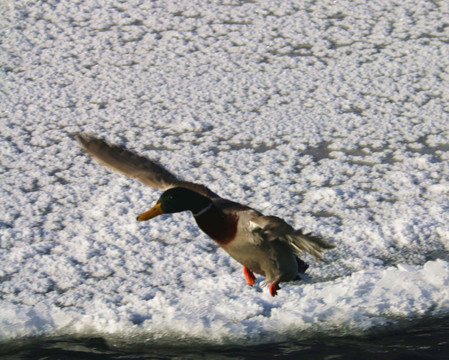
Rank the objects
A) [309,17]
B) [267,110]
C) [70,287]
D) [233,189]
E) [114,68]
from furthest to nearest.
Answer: [309,17] → [114,68] → [267,110] → [233,189] → [70,287]

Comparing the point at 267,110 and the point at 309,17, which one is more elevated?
the point at 309,17

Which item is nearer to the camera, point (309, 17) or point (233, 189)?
point (233, 189)

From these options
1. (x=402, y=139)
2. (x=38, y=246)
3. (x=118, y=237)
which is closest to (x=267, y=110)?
(x=402, y=139)

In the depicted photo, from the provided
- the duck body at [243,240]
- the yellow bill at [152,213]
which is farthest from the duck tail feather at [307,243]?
the yellow bill at [152,213]

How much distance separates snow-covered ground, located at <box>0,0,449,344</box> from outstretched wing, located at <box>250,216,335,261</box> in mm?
434

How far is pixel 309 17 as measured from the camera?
20.2 ft

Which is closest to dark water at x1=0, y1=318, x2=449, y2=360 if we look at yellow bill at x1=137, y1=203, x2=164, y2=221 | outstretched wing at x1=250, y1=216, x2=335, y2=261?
outstretched wing at x1=250, y1=216, x2=335, y2=261

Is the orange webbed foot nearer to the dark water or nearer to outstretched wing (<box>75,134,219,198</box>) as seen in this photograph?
the dark water

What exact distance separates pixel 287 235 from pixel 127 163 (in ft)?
3.29

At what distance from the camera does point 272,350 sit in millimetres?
3018

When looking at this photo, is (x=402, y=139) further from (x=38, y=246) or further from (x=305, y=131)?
(x=38, y=246)

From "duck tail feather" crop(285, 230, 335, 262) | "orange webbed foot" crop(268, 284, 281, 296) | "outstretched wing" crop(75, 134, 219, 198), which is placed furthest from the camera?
"outstretched wing" crop(75, 134, 219, 198)

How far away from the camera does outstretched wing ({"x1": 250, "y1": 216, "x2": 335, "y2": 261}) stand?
2.77 m

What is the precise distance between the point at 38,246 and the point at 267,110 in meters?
1.99
